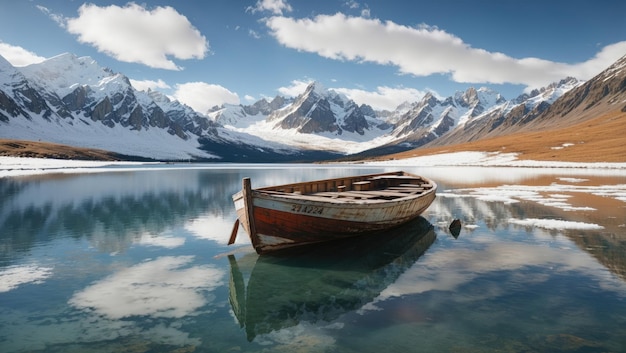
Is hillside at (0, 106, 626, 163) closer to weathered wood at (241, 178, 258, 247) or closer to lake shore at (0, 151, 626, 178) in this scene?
lake shore at (0, 151, 626, 178)

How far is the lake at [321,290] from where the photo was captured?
996 cm

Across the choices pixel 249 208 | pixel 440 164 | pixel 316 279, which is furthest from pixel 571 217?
pixel 440 164

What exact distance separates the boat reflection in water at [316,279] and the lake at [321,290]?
0.25ft

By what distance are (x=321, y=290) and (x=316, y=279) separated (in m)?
1.18

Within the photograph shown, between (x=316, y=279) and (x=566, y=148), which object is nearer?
(x=316, y=279)

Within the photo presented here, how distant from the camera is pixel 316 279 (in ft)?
48.5

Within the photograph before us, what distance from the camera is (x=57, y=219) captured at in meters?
27.8

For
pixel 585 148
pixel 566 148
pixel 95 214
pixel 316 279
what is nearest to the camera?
pixel 316 279

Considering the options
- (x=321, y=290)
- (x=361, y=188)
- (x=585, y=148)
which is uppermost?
(x=585, y=148)

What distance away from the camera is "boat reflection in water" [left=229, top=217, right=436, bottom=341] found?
1172 centimetres

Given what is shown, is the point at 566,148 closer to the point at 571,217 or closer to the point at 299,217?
the point at 571,217

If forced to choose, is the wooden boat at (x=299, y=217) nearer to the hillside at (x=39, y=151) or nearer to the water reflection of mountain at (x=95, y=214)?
the water reflection of mountain at (x=95, y=214)

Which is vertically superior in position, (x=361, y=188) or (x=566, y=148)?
(x=566, y=148)

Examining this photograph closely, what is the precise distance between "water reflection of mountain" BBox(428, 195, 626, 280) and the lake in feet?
0.65
